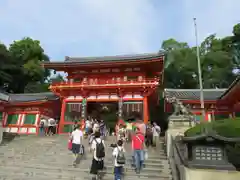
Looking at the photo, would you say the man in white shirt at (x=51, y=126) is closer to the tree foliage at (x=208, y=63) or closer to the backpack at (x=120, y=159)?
the backpack at (x=120, y=159)

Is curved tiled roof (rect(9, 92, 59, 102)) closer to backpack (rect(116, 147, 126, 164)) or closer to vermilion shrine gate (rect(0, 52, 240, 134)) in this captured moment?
vermilion shrine gate (rect(0, 52, 240, 134))

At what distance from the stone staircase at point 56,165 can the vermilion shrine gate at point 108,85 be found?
22.3 feet

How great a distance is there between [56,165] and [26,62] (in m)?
40.5

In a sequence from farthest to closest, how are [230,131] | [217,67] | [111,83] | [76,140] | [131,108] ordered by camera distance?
[217,67]
[111,83]
[131,108]
[76,140]
[230,131]

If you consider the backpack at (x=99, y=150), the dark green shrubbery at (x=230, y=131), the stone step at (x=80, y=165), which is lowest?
the stone step at (x=80, y=165)

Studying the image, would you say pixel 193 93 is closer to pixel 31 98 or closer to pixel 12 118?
pixel 31 98

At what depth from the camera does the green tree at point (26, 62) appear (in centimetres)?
4125

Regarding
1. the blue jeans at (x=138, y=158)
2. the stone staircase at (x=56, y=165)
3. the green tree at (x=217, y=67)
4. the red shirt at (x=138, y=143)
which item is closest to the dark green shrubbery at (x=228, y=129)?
the red shirt at (x=138, y=143)

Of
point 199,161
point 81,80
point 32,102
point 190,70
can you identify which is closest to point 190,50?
point 190,70

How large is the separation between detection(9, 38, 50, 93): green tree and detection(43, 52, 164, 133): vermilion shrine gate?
23105mm

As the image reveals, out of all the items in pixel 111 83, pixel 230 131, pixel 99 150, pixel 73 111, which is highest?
pixel 111 83

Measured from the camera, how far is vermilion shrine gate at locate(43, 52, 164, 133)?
18.2 metres

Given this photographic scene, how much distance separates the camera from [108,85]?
18375mm

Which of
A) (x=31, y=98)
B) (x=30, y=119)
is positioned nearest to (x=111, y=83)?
(x=30, y=119)
